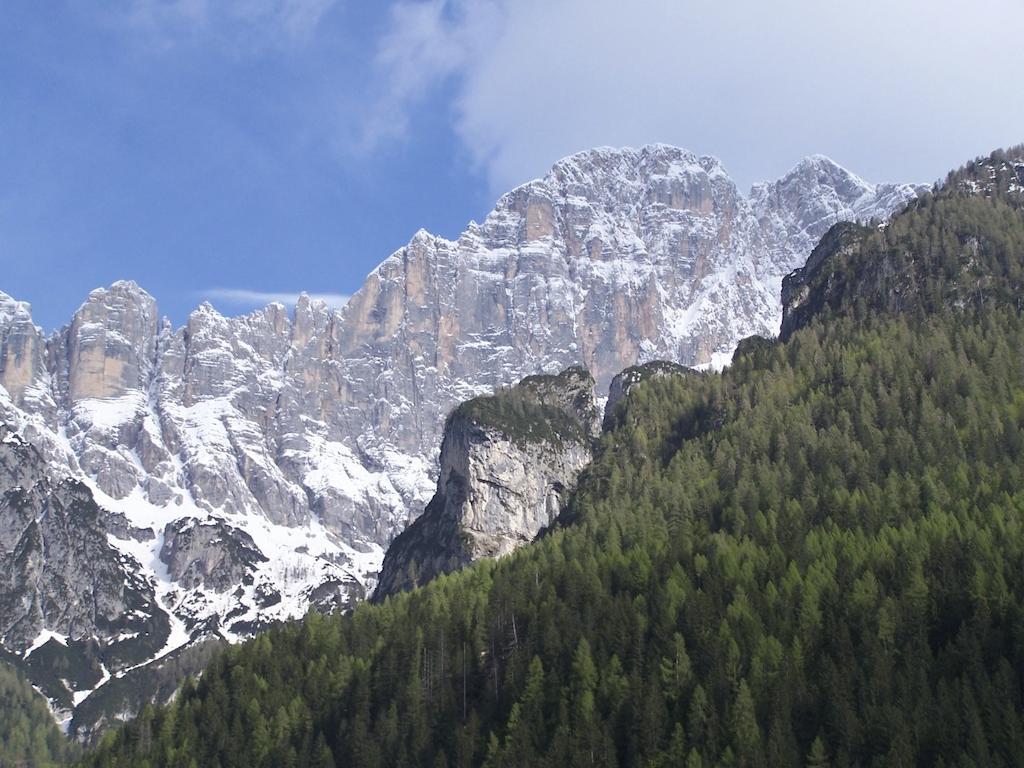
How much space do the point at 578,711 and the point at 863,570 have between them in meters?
30.0

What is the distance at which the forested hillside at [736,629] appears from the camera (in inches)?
3819

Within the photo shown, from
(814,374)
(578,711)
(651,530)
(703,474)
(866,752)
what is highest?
(814,374)

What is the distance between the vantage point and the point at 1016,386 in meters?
162

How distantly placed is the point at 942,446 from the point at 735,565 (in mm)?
36997

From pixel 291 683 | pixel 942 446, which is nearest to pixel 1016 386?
pixel 942 446

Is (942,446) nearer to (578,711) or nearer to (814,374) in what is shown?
(814,374)

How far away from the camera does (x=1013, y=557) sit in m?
108

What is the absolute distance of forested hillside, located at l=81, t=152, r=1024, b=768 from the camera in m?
97.0

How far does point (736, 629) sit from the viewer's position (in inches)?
4363

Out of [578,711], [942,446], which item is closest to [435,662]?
[578,711]

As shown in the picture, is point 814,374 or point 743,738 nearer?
point 743,738

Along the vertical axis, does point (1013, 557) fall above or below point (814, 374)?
below

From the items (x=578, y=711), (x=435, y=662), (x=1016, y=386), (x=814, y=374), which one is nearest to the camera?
(x=578, y=711)

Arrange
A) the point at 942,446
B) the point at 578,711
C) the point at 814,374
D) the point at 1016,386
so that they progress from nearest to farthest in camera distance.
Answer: the point at 578,711, the point at 942,446, the point at 1016,386, the point at 814,374
